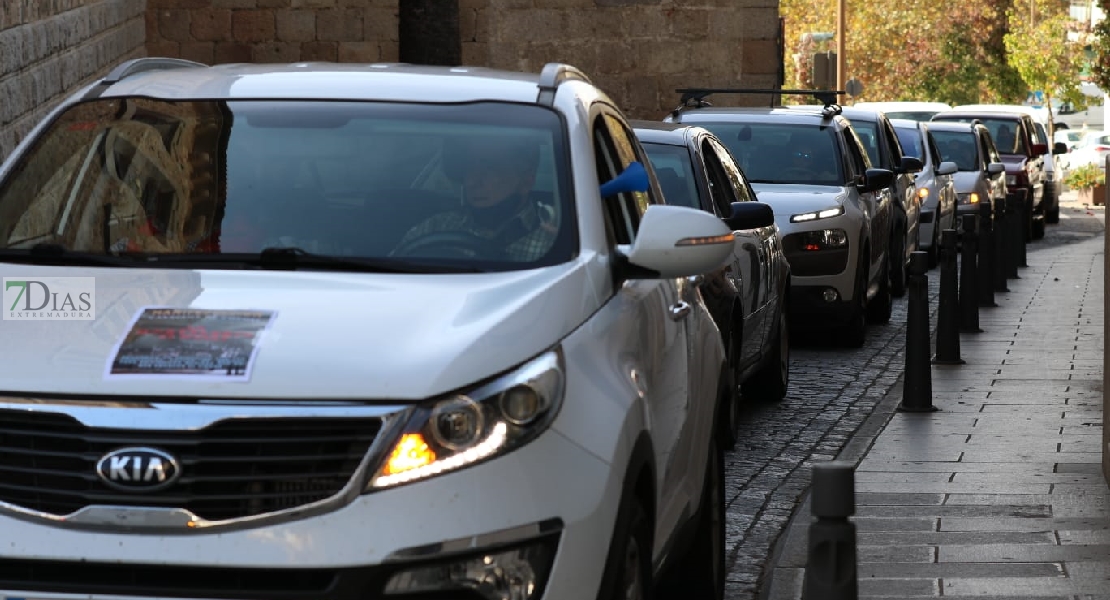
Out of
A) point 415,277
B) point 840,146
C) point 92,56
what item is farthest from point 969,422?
point 92,56

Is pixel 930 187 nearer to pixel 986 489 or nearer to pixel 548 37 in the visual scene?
pixel 548 37

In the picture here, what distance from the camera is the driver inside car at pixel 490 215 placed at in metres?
4.52

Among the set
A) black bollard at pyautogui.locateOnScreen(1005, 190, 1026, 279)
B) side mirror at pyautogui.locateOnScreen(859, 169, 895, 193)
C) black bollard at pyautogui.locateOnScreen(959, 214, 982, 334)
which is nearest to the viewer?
side mirror at pyautogui.locateOnScreen(859, 169, 895, 193)

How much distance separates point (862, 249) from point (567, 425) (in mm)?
10072

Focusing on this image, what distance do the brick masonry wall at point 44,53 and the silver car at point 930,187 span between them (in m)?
8.89

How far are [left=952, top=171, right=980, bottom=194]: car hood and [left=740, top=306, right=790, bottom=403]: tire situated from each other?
45.1ft

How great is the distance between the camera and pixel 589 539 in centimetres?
378

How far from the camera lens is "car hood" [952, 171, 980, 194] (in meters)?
24.2

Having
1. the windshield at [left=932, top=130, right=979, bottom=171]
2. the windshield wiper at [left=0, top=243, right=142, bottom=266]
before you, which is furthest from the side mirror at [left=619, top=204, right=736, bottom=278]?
the windshield at [left=932, top=130, right=979, bottom=171]

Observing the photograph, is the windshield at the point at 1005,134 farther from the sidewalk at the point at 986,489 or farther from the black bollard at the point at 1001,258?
the sidewalk at the point at 986,489

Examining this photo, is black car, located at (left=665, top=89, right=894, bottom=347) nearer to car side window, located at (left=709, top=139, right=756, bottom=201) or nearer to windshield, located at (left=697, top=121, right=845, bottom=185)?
windshield, located at (left=697, top=121, right=845, bottom=185)

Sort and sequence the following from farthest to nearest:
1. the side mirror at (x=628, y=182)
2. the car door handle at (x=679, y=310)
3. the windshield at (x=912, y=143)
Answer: the windshield at (x=912, y=143) → the car door handle at (x=679, y=310) → the side mirror at (x=628, y=182)

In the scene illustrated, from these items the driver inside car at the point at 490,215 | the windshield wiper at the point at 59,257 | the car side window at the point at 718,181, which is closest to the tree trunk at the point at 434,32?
the car side window at the point at 718,181

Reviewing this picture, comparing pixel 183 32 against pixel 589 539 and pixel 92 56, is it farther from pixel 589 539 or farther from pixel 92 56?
pixel 589 539
